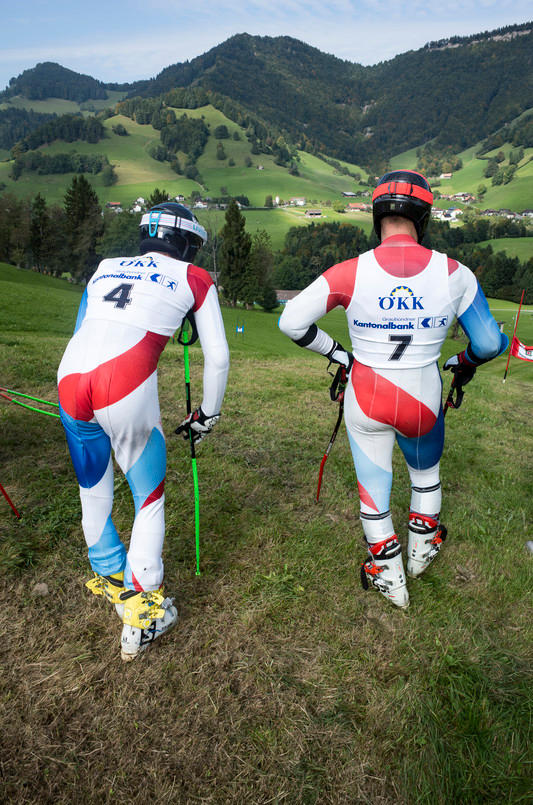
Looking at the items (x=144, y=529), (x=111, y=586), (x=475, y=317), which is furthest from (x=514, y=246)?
(x=111, y=586)

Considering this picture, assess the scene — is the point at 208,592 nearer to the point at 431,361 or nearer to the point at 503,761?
the point at 503,761

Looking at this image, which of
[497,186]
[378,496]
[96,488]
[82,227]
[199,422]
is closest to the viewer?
[96,488]

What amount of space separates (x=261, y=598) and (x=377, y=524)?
1.11 metres

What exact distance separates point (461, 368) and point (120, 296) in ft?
8.80

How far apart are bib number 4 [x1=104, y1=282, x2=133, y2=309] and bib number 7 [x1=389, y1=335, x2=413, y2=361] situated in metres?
1.83

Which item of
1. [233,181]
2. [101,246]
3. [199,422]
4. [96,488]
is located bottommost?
[101,246]

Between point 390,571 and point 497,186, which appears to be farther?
point 497,186

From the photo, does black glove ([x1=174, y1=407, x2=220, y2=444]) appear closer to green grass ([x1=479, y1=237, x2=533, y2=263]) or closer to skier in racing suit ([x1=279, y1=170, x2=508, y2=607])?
skier in racing suit ([x1=279, y1=170, x2=508, y2=607])

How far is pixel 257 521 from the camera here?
4758 mm

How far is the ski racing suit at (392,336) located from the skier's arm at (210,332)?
526mm

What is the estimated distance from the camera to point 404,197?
128 inches

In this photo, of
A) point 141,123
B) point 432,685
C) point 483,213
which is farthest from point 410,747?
point 141,123

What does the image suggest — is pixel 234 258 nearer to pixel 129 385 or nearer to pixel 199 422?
pixel 199 422

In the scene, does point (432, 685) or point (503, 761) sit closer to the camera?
point (503, 761)
